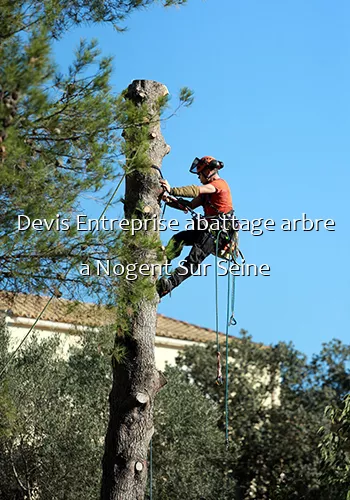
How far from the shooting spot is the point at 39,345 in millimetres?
19047

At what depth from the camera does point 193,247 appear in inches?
405

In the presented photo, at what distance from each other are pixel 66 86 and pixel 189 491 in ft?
43.1

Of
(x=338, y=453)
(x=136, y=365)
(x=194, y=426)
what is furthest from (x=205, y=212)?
(x=194, y=426)

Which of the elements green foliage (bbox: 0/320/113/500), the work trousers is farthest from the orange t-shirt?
green foliage (bbox: 0/320/113/500)

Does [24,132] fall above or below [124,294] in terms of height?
above

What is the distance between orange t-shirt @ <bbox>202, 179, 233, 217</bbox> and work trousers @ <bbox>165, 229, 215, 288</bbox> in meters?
0.30

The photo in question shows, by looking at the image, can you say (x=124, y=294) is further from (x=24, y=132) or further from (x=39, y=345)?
(x=39, y=345)

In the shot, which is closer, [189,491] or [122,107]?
[122,107]

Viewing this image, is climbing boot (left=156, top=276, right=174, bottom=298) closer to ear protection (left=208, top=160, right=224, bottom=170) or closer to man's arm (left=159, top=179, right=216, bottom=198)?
man's arm (left=159, top=179, right=216, bottom=198)

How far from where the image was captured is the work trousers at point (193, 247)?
32.9ft

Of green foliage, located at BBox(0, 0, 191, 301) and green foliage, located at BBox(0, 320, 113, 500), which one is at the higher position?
green foliage, located at BBox(0, 0, 191, 301)

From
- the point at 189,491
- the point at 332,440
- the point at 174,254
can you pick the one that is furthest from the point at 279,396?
the point at 174,254

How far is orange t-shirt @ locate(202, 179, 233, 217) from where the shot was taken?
10492 millimetres

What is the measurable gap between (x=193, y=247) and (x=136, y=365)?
5.48 ft
